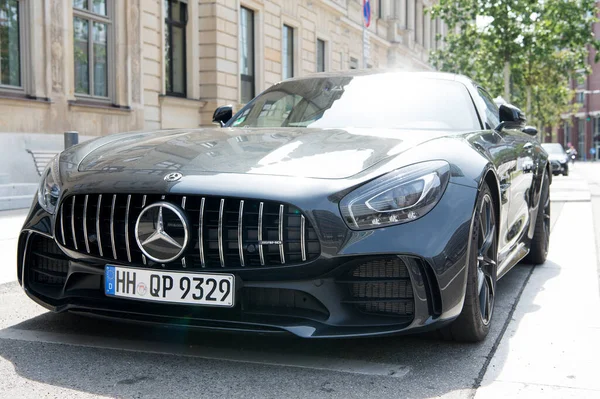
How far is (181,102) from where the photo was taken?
52.7ft

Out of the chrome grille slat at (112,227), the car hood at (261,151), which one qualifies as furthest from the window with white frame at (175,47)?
the chrome grille slat at (112,227)

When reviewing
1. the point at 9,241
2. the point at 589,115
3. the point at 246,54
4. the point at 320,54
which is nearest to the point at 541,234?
the point at 9,241

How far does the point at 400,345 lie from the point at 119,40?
11609mm

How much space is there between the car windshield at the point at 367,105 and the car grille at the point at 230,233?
4.37ft

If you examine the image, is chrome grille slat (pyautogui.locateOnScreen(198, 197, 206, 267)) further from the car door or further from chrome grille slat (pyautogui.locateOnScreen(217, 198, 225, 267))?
the car door

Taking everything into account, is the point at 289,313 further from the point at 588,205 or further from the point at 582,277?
the point at 588,205

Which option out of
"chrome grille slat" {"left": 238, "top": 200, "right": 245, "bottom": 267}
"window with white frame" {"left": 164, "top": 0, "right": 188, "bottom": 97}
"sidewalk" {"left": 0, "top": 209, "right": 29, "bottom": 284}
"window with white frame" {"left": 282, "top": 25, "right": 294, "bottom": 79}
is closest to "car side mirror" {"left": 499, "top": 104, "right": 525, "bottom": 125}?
"chrome grille slat" {"left": 238, "top": 200, "right": 245, "bottom": 267}

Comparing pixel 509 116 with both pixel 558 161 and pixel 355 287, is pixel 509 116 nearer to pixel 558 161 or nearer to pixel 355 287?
pixel 355 287

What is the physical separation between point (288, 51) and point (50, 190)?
19383 millimetres

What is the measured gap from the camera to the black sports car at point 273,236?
2871mm

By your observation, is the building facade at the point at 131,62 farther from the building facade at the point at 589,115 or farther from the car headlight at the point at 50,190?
the building facade at the point at 589,115

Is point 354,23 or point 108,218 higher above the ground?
point 354,23

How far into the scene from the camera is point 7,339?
3445mm

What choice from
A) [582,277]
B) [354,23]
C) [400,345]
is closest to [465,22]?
[354,23]
